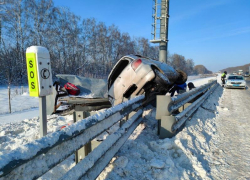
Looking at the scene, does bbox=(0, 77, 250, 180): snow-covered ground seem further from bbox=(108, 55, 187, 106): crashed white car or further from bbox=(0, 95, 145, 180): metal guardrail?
bbox=(108, 55, 187, 106): crashed white car

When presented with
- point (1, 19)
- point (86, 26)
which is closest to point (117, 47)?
point (86, 26)

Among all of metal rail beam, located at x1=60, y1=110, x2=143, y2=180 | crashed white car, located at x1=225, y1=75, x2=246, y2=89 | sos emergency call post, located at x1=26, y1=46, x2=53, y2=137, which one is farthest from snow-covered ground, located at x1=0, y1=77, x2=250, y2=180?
crashed white car, located at x1=225, y1=75, x2=246, y2=89

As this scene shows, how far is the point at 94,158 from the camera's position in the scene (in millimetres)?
1755

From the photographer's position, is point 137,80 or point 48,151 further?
point 137,80

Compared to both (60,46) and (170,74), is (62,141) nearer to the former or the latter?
(170,74)

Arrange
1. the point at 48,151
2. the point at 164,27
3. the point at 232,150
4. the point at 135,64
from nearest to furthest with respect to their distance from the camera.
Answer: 1. the point at 48,151
2. the point at 232,150
3. the point at 135,64
4. the point at 164,27

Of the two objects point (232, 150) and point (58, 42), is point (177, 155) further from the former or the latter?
point (58, 42)

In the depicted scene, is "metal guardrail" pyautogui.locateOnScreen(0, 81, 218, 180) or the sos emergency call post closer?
"metal guardrail" pyautogui.locateOnScreen(0, 81, 218, 180)

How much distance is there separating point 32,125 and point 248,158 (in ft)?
17.2

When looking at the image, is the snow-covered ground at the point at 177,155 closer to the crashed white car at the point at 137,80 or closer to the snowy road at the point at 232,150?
the snowy road at the point at 232,150

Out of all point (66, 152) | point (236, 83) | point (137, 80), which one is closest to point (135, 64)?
point (137, 80)

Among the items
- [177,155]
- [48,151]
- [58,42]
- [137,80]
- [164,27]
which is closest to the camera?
[48,151]

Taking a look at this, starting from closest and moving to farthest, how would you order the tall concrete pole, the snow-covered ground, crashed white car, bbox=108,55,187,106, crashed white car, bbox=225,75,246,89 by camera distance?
the snow-covered ground, crashed white car, bbox=108,55,187,106, the tall concrete pole, crashed white car, bbox=225,75,246,89

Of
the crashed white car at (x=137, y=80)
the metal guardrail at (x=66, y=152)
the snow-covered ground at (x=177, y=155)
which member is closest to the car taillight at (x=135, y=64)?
the crashed white car at (x=137, y=80)
